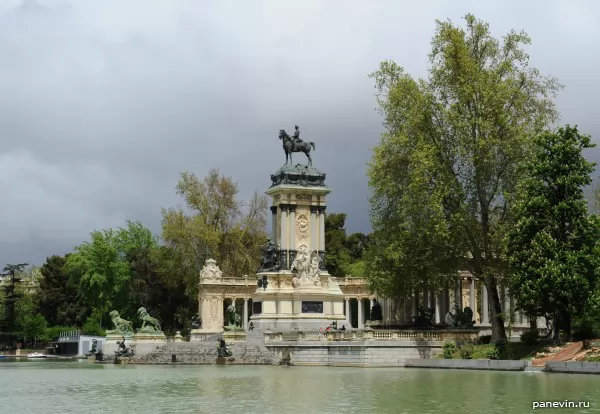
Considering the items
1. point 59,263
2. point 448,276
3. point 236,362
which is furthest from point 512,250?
point 59,263

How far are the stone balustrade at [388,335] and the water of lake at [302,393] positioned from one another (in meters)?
9.13

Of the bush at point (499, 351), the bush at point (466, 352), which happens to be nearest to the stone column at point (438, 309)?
the bush at point (466, 352)

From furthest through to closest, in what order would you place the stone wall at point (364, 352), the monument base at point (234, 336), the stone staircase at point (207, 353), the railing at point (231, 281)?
1. the railing at point (231, 281)
2. the monument base at point (234, 336)
3. the stone staircase at point (207, 353)
4. the stone wall at point (364, 352)

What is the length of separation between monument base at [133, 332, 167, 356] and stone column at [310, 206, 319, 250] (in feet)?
39.2

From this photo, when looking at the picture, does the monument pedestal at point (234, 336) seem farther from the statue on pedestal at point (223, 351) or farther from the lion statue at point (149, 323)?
the lion statue at point (149, 323)

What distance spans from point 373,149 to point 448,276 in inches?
317

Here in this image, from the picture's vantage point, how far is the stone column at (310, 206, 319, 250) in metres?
63.2

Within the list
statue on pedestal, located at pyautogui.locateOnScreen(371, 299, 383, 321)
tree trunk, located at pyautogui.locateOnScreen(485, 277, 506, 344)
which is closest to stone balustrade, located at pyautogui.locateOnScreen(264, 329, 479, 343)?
tree trunk, located at pyautogui.locateOnScreen(485, 277, 506, 344)

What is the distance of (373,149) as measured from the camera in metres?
50.8

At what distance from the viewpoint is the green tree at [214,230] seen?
80.9 m

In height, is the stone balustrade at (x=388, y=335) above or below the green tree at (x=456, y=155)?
below

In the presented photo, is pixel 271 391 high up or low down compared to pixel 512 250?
down

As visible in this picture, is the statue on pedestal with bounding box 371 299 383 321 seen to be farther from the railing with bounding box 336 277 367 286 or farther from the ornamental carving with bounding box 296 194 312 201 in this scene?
the ornamental carving with bounding box 296 194 312 201

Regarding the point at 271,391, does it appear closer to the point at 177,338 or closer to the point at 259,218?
the point at 177,338
